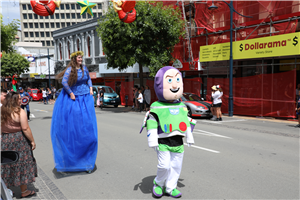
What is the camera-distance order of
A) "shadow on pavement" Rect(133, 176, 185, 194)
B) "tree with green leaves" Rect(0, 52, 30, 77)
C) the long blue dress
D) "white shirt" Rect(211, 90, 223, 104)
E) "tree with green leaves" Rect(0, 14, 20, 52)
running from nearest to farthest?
1. "shadow on pavement" Rect(133, 176, 185, 194)
2. the long blue dress
3. "white shirt" Rect(211, 90, 223, 104)
4. "tree with green leaves" Rect(0, 14, 20, 52)
5. "tree with green leaves" Rect(0, 52, 30, 77)

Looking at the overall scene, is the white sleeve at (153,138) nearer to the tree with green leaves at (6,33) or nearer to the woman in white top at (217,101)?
the woman in white top at (217,101)

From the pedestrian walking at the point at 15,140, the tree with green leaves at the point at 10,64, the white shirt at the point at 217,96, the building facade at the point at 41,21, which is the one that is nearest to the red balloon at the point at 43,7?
the pedestrian walking at the point at 15,140

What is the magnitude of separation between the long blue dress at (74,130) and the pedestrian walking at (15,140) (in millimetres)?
795

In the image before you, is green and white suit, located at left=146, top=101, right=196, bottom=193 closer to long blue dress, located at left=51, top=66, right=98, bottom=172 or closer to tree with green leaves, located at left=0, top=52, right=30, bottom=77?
long blue dress, located at left=51, top=66, right=98, bottom=172

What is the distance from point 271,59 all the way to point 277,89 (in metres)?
3.13

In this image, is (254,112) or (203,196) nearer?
(203,196)

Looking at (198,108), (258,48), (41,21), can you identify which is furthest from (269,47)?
(41,21)

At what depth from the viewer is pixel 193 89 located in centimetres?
1711

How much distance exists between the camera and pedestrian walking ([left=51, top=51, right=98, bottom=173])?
4.73m

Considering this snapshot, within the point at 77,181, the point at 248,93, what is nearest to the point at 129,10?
the point at 77,181

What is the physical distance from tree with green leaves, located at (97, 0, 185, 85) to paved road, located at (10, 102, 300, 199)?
9.03 meters

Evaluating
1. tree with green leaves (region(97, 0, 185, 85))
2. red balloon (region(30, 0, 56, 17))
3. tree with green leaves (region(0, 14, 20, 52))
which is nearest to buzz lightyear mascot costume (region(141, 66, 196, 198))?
red balloon (region(30, 0, 56, 17))

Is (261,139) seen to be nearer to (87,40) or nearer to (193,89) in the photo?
(193,89)

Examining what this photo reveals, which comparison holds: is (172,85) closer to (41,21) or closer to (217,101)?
(217,101)
